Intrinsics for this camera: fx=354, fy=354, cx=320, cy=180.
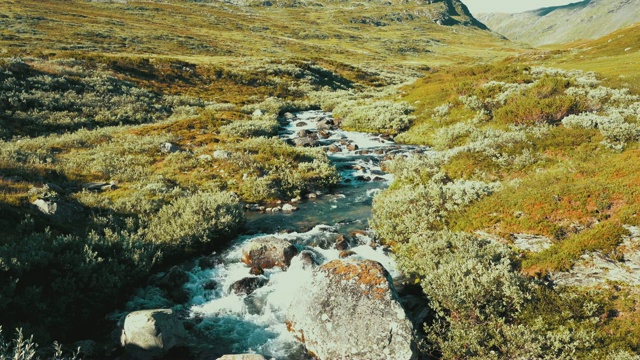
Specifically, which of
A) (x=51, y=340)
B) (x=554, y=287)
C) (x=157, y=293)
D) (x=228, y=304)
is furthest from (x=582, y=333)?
(x=51, y=340)

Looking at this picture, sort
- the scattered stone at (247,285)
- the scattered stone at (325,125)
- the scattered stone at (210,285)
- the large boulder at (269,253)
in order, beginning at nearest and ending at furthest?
the scattered stone at (247,285) < the scattered stone at (210,285) < the large boulder at (269,253) < the scattered stone at (325,125)

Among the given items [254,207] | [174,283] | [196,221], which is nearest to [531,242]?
[174,283]

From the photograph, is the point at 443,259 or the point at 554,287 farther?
the point at 443,259

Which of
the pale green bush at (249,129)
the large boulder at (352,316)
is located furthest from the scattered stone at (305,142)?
the large boulder at (352,316)

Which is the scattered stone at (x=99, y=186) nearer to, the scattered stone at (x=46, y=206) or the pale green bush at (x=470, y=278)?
the scattered stone at (x=46, y=206)

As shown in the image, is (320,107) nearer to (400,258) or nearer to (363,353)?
(400,258)

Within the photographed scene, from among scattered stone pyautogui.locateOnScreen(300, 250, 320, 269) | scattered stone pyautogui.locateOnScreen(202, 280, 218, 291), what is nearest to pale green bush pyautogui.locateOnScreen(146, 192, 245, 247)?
scattered stone pyautogui.locateOnScreen(202, 280, 218, 291)

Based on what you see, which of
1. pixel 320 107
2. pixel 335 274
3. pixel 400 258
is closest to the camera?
pixel 335 274
